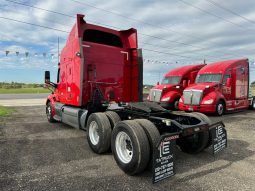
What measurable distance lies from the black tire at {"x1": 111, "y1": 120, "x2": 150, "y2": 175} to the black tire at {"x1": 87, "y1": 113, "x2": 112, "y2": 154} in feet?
→ 1.72

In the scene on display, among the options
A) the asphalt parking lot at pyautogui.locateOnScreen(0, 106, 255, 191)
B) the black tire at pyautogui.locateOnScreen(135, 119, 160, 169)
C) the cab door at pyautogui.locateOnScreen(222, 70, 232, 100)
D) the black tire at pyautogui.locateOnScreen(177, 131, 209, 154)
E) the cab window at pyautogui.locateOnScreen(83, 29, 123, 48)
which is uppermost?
the cab window at pyautogui.locateOnScreen(83, 29, 123, 48)

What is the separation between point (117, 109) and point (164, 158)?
2.55 meters

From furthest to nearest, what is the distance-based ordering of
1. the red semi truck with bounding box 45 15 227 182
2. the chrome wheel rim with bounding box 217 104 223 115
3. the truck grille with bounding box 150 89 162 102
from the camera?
the truck grille with bounding box 150 89 162 102 < the chrome wheel rim with bounding box 217 104 223 115 < the red semi truck with bounding box 45 15 227 182

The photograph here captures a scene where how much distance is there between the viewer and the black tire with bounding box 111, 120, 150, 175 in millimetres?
4266

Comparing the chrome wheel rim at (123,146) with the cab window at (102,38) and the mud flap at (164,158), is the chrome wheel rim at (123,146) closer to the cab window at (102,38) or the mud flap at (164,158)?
the mud flap at (164,158)

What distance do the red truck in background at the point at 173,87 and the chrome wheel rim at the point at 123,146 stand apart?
10922 millimetres

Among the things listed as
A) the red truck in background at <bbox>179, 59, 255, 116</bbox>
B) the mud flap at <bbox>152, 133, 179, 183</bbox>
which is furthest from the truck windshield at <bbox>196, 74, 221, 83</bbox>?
the mud flap at <bbox>152, 133, 179, 183</bbox>

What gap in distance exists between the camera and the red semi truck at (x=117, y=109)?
4.37 meters

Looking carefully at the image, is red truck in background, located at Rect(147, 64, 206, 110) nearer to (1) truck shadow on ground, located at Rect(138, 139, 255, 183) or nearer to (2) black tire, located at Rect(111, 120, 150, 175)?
(1) truck shadow on ground, located at Rect(138, 139, 255, 183)

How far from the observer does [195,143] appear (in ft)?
18.4

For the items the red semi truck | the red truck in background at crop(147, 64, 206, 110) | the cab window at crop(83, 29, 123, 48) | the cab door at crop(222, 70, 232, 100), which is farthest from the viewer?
the red truck in background at crop(147, 64, 206, 110)

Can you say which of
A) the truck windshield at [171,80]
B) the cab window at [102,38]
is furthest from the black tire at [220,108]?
the cab window at [102,38]

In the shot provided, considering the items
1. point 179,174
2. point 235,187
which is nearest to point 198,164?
point 179,174

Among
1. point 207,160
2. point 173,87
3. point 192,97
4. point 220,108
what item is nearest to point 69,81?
point 207,160
